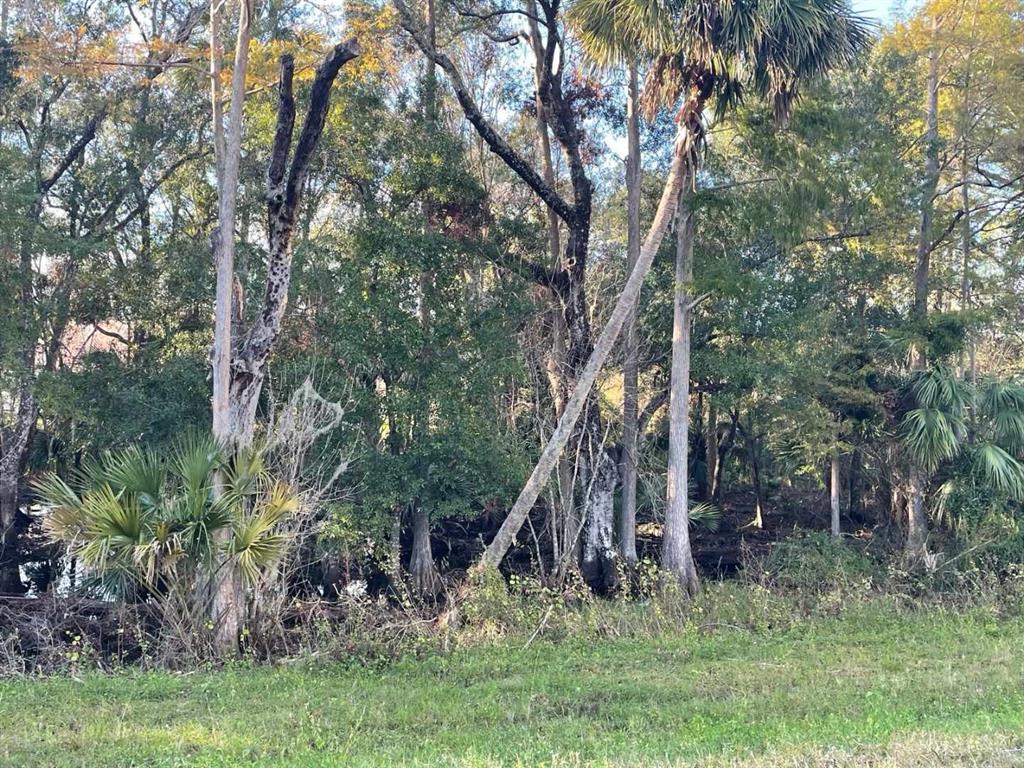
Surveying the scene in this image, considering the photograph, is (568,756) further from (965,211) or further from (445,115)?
(965,211)

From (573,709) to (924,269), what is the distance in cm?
1414

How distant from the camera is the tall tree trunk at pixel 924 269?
16.6 m

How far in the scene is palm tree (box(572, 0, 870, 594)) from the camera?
1221 cm

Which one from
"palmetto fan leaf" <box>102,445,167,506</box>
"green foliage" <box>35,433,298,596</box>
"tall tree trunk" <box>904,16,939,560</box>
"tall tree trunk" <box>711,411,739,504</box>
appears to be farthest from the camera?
"tall tree trunk" <box>711,411,739,504</box>

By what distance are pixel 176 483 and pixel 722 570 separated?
1278 cm

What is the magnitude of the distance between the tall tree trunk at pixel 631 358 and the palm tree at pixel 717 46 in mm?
2431

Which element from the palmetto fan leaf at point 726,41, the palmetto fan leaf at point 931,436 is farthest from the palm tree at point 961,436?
the palmetto fan leaf at point 726,41

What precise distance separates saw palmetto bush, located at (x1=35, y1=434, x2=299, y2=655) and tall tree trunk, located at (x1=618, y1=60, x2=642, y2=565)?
336 inches

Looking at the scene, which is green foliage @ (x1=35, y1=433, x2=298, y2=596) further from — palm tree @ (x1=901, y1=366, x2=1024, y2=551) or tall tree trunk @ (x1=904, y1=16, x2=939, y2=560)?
tall tree trunk @ (x1=904, y1=16, x2=939, y2=560)

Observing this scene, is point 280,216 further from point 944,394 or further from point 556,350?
point 944,394

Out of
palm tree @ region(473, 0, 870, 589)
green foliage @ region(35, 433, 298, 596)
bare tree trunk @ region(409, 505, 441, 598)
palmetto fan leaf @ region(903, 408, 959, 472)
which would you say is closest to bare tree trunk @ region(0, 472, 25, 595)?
bare tree trunk @ region(409, 505, 441, 598)

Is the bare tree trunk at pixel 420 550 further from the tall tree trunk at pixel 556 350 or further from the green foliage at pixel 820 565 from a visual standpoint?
the green foliage at pixel 820 565

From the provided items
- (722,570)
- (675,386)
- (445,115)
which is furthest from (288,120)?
(722,570)

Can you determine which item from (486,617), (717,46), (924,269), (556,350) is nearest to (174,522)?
(486,617)
